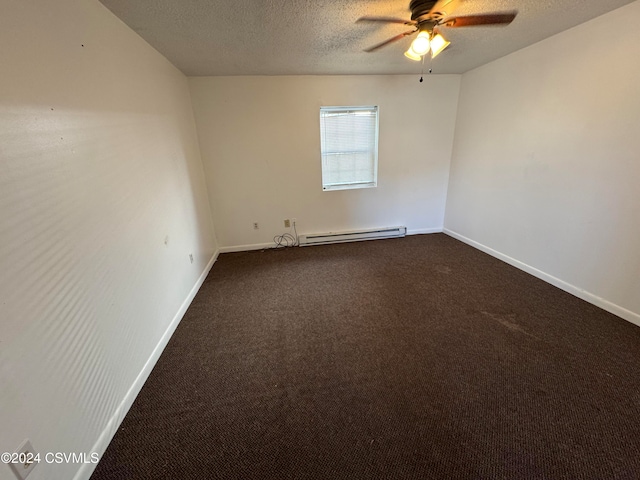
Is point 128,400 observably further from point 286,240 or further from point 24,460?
point 286,240

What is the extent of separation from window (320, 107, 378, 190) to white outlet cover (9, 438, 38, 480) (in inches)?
131

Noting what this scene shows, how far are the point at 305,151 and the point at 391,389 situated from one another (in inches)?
114

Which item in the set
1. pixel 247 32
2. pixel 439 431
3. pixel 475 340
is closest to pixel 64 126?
pixel 247 32

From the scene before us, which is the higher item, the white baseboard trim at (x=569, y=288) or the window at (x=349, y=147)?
the window at (x=349, y=147)

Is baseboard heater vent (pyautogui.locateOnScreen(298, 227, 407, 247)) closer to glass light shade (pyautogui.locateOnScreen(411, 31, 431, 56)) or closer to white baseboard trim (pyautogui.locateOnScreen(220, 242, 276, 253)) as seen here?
white baseboard trim (pyautogui.locateOnScreen(220, 242, 276, 253))

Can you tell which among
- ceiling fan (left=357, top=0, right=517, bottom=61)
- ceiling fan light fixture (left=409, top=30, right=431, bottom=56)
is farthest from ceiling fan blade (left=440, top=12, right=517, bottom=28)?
ceiling fan light fixture (left=409, top=30, right=431, bottom=56)

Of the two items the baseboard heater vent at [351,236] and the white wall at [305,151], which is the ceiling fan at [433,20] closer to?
the white wall at [305,151]

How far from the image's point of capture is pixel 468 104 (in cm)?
342

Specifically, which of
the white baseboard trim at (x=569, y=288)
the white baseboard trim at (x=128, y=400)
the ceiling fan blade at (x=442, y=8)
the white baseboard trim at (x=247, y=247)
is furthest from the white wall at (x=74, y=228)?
the white baseboard trim at (x=569, y=288)

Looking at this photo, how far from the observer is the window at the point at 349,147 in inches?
138

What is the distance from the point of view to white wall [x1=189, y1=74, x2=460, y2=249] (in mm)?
3215

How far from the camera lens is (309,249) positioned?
3736 millimetres

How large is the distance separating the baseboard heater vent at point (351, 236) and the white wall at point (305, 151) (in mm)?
107

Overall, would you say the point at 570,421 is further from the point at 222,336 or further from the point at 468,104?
the point at 468,104
